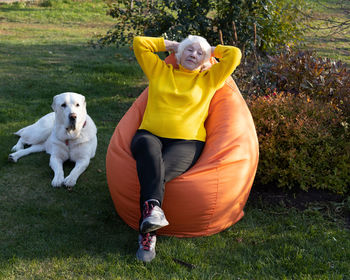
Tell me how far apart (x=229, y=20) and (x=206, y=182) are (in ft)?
14.3

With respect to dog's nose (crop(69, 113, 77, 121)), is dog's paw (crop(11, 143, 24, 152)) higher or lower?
lower

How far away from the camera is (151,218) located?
306 centimetres

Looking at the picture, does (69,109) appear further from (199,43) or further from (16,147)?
(199,43)

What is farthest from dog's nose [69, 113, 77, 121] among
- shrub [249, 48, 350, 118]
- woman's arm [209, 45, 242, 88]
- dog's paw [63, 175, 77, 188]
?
shrub [249, 48, 350, 118]

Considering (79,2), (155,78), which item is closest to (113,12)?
(155,78)

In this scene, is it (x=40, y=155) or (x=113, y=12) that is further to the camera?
(x=113, y=12)

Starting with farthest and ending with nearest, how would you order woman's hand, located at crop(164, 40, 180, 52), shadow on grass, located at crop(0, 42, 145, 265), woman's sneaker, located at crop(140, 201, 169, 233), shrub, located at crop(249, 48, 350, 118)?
shrub, located at crop(249, 48, 350, 118) → woman's hand, located at crop(164, 40, 180, 52) → shadow on grass, located at crop(0, 42, 145, 265) → woman's sneaker, located at crop(140, 201, 169, 233)

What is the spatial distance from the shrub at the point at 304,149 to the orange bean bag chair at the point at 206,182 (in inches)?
18.3

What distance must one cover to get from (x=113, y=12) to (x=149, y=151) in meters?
4.73

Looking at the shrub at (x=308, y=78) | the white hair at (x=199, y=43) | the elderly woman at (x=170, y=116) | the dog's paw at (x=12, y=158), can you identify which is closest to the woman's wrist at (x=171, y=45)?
the elderly woman at (x=170, y=116)

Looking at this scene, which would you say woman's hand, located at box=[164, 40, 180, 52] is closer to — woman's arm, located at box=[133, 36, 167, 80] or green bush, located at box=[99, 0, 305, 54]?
woman's arm, located at box=[133, 36, 167, 80]

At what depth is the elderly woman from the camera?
3.24 metres

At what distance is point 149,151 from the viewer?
3.42 metres

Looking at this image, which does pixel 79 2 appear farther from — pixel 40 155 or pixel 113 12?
pixel 40 155
